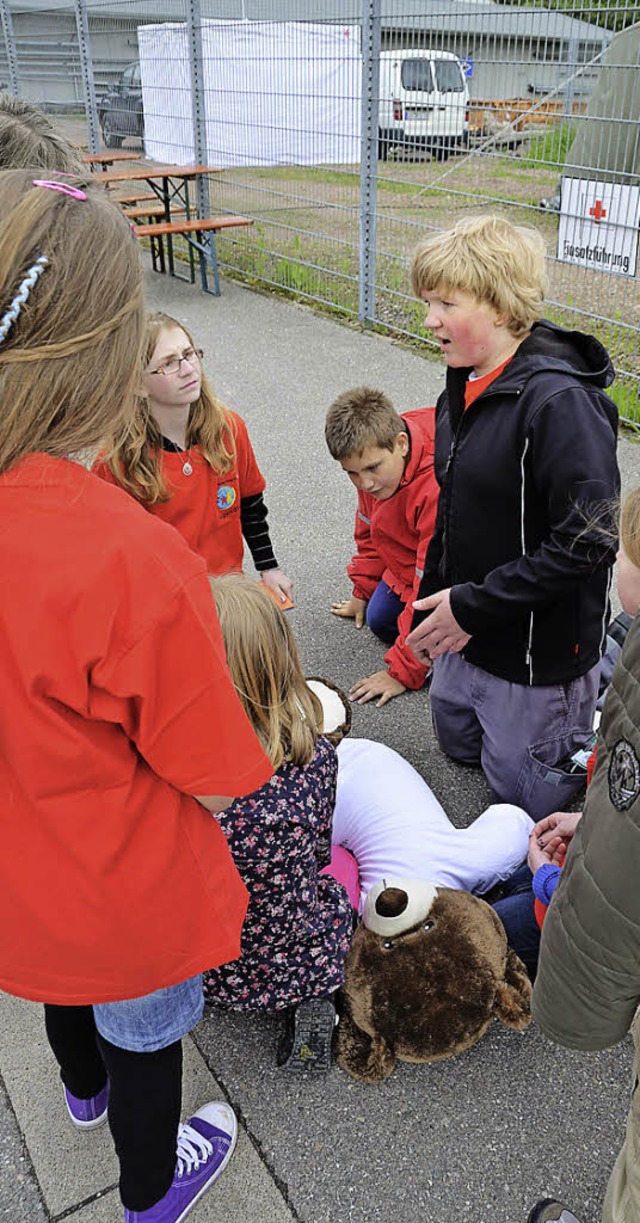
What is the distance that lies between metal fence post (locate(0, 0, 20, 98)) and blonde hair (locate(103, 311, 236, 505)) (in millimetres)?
12295

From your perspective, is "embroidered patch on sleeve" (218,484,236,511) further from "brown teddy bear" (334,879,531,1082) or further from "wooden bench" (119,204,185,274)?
"wooden bench" (119,204,185,274)

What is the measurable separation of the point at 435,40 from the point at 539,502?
4875 millimetres

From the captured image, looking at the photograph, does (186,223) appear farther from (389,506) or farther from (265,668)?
(265,668)

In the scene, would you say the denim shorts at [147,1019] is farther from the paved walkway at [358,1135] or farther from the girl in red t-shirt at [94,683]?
the paved walkway at [358,1135]

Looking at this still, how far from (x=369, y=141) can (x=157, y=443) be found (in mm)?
4725

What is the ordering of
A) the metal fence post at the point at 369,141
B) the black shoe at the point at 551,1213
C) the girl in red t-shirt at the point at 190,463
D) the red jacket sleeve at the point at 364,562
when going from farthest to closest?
1. the metal fence post at the point at 369,141
2. the red jacket sleeve at the point at 364,562
3. the girl in red t-shirt at the point at 190,463
4. the black shoe at the point at 551,1213

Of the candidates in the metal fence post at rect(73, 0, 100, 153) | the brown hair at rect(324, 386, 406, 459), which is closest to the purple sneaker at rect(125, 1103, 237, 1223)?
the brown hair at rect(324, 386, 406, 459)

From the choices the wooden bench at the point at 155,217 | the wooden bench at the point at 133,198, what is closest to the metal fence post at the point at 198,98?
the wooden bench at the point at 155,217

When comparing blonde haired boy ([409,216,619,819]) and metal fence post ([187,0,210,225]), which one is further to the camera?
metal fence post ([187,0,210,225])

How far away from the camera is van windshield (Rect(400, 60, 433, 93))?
6.05 m

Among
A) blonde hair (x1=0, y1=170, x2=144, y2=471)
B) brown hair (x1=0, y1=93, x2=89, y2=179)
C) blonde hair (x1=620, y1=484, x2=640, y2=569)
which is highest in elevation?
brown hair (x1=0, y1=93, x2=89, y2=179)

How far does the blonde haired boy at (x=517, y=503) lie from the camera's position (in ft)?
7.49

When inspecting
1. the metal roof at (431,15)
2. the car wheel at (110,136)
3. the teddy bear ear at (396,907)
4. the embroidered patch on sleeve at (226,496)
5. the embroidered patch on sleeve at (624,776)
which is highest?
the metal roof at (431,15)

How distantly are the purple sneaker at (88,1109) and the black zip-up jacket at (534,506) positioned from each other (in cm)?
136
